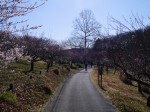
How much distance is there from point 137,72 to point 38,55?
37.4 metres

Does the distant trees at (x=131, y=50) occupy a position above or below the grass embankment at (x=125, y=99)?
above

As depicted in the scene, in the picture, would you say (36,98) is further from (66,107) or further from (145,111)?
(145,111)

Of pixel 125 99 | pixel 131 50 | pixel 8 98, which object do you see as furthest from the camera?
pixel 125 99

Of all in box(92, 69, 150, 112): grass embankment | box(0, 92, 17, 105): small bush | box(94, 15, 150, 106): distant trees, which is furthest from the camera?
box(92, 69, 150, 112): grass embankment

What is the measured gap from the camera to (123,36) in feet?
40.0

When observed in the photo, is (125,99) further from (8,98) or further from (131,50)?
(131,50)

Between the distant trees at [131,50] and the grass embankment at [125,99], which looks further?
the grass embankment at [125,99]

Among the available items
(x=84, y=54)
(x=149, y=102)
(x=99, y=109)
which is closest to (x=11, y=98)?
(x=99, y=109)

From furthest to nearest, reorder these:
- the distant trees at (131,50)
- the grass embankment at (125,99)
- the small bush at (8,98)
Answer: the grass embankment at (125,99)
the small bush at (8,98)
the distant trees at (131,50)

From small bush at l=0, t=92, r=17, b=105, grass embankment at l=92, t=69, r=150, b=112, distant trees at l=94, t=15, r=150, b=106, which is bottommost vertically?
grass embankment at l=92, t=69, r=150, b=112

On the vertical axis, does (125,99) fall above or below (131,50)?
below

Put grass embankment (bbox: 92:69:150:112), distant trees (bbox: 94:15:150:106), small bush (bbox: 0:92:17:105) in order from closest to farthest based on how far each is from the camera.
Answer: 1. distant trees (bbox: 94:15:150:106)
2. small bush (bbox: 0:92:17:105)
3. grass embankment (bbox: 92:69:150:112)

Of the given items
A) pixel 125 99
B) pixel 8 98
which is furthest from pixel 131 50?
pixel 125 99

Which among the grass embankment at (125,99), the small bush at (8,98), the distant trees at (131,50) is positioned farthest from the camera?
the grass embankment at (125,99)
